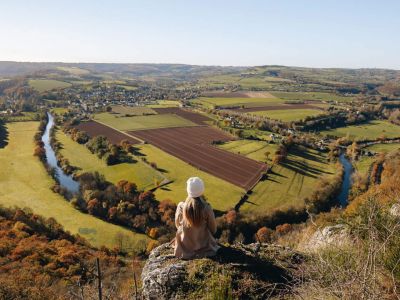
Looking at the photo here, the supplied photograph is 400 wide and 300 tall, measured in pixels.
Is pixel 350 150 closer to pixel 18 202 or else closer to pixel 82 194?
pixel 82 194

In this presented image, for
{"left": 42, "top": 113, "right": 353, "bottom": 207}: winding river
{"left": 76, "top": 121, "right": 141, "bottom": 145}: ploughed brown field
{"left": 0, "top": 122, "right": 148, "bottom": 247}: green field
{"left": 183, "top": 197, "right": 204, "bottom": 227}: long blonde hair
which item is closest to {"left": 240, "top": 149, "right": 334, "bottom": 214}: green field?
{"left": 42, "top": 113, "right": 353, "bottom": 207}: winding river

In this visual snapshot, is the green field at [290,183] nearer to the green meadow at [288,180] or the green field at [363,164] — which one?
the green meadow at [288,180]

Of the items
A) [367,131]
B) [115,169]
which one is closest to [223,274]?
[115,169]

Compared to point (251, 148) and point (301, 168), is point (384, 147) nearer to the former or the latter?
point (301, 168)

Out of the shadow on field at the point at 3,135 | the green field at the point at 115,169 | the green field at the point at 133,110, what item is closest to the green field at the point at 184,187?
the green field at the point at 115,169

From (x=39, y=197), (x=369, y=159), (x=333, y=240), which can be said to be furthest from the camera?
(x=369, y=159)

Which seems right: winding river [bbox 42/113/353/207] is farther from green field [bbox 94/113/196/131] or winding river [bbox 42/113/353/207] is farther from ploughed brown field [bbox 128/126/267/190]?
green field [bbox 94/113/196/131]

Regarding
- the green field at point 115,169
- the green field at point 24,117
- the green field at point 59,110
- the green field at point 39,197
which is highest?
the green field at point 59,110
